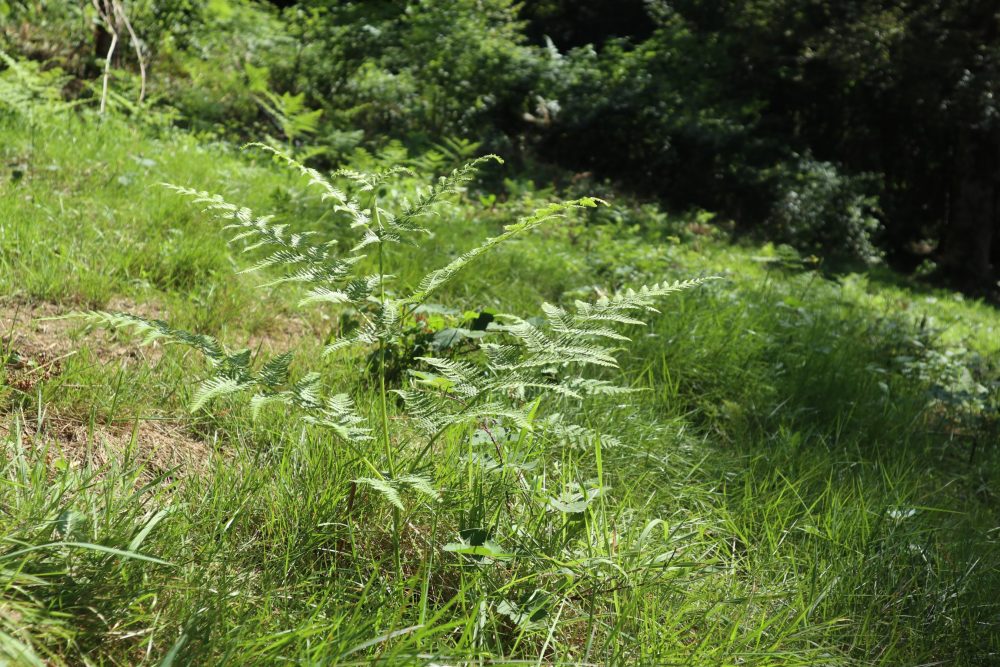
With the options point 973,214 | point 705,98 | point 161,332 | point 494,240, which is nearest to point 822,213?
point 705,98

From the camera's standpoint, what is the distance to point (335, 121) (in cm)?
878

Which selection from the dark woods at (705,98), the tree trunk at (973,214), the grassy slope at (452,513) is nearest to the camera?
the grassy slope at (452,513)

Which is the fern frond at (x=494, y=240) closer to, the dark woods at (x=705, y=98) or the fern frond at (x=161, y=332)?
the fern frond at (x=161, y=332)

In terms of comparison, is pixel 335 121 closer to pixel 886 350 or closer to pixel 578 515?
pixel 886 350

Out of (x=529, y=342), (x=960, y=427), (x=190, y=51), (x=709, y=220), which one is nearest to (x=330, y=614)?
(x=529, y=342)

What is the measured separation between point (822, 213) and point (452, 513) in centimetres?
1093

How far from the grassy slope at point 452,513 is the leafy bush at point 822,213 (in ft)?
26.0

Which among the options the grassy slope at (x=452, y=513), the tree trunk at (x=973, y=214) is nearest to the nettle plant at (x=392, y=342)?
the grassy slope at (x=452, y=513)

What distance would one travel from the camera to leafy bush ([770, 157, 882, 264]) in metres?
11.2

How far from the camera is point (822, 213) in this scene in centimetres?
1130

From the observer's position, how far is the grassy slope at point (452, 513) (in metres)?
1.46

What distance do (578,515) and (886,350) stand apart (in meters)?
3.70

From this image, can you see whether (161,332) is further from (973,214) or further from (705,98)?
(973,214)

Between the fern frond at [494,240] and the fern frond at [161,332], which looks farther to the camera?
the fern frond at [494,240]
